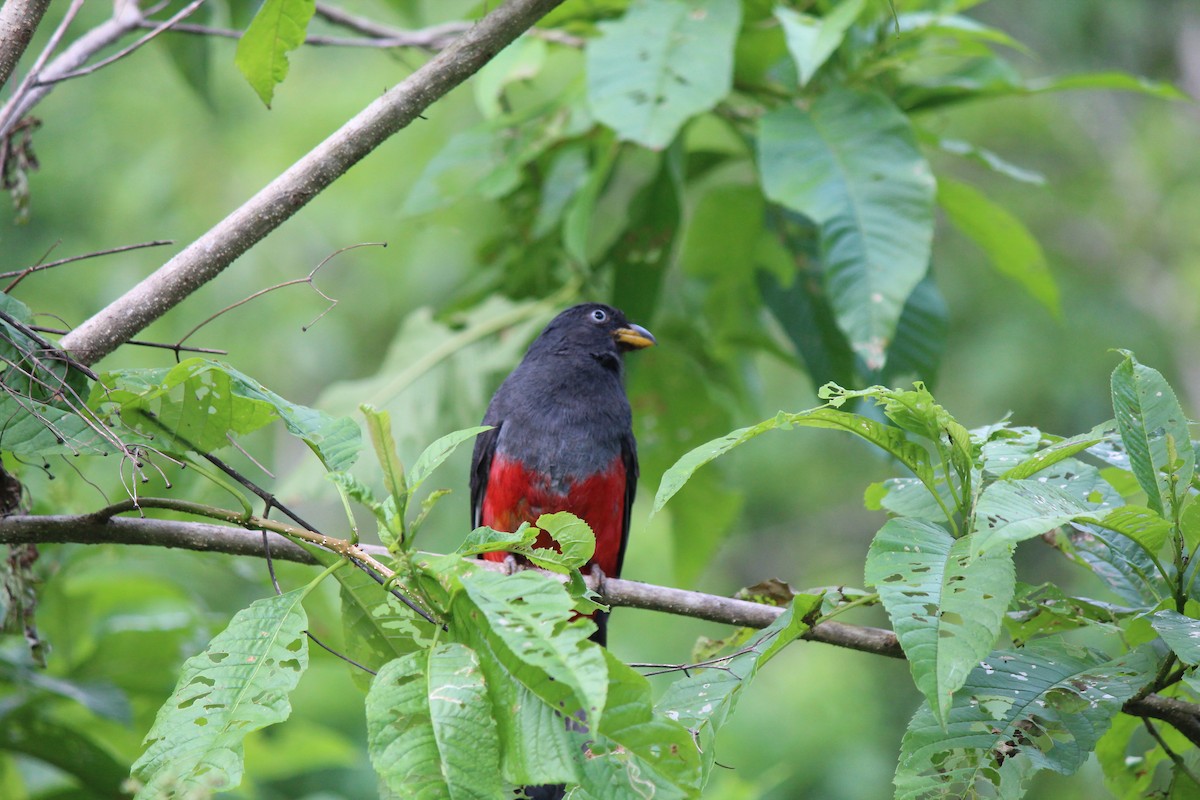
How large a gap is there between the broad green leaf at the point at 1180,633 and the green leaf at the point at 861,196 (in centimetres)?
138

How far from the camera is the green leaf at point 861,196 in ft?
10.5

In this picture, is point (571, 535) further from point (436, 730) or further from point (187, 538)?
point (187, 538)

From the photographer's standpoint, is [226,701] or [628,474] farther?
[628,474]

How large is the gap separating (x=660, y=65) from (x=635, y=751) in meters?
2.42

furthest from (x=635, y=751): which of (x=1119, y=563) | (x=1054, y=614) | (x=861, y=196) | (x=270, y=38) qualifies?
(x=861, y=196)

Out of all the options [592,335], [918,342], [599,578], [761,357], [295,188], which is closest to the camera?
[295,188]

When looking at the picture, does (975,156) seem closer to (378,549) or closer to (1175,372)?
(378,549)

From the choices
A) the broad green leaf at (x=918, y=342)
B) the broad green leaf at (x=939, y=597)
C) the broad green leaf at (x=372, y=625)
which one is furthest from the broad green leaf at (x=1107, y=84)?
the broad green leaf at (x=372, y=625)

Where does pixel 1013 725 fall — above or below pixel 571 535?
below

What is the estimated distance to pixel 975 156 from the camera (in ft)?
12.8

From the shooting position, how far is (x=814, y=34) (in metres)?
3.38

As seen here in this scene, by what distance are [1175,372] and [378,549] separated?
9.19 meters

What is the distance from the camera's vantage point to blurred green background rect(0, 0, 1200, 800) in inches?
299

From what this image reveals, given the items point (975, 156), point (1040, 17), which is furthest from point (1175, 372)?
point (975, 156)
